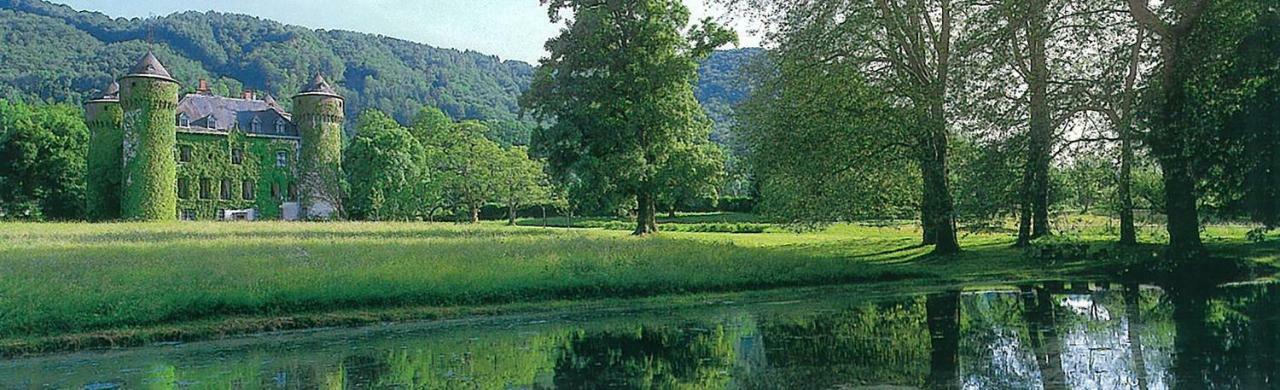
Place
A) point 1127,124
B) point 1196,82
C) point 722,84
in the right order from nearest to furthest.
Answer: point 1196,82 → point 1127,124 → point 722,84

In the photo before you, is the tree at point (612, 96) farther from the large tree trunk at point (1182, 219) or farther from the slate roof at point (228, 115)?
the slate roof at point (228, 115)

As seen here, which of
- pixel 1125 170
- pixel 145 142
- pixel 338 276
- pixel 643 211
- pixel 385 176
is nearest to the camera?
pixel 338 276

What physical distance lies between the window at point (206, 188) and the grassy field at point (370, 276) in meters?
41.3

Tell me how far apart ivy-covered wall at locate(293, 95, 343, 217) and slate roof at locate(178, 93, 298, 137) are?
Answer: 1.88 meters

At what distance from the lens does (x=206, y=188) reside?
7056cm

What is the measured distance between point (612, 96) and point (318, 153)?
41522mm

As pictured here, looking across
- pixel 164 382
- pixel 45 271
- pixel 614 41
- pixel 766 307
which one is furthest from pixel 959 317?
pixel 614 41

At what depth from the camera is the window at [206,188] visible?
70.4m

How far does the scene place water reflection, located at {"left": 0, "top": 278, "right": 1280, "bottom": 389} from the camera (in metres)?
10.3

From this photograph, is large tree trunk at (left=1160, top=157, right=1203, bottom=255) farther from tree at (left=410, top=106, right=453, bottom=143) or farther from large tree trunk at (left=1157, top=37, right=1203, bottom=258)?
tree at (left=410, top=106, right=453, bottom=143)

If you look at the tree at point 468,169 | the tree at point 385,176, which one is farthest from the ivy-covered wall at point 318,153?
the tree at point 468,169

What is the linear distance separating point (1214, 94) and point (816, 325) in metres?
12.1

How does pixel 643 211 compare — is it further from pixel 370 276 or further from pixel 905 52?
pixel 370 276

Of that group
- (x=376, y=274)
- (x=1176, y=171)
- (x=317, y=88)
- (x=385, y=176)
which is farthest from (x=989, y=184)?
(x=317, y=88)
